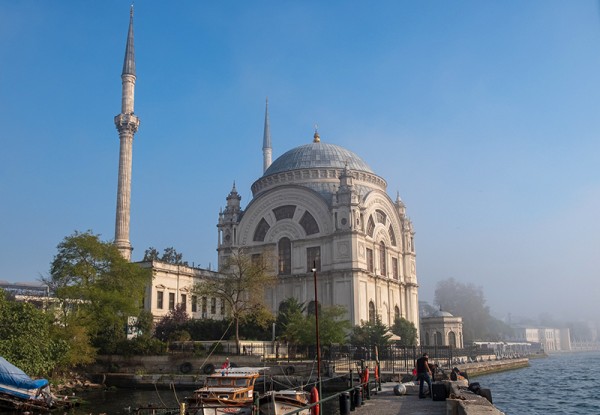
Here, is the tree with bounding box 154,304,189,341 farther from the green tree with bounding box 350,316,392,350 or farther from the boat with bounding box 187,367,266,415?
the boat with bounding box 187,367,266,415

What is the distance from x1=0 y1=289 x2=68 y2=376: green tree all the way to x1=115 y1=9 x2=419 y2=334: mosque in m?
18.1

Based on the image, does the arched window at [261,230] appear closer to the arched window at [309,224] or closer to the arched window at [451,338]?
the arched window at [309,224]

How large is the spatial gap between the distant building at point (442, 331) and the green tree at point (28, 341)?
45.5 metres

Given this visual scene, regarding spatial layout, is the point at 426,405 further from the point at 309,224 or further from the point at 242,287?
the point at 309,224

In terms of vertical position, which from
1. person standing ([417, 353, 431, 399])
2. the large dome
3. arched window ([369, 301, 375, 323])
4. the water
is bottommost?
the water

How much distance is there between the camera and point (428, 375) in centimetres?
2067

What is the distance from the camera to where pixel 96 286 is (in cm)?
4138

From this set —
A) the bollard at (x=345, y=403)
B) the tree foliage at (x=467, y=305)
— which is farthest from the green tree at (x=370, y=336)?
the tree foliage at (x=467, y=305)

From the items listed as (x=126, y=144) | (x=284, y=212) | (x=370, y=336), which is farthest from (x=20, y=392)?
(x=284, y=212)

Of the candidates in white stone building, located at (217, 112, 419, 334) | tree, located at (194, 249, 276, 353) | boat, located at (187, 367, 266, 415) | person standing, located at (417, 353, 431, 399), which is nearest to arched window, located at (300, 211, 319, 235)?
white stone building, located at (217, 112, 419, 334)

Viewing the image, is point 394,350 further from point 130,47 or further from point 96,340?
point 130,47

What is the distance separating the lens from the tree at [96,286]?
4025 cm

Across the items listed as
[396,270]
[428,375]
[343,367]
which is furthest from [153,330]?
[428,375]

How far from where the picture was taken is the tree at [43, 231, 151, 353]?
A: 132ft
